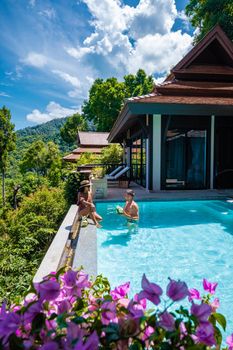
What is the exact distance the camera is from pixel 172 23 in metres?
18.9

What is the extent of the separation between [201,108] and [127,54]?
1436 centimetres

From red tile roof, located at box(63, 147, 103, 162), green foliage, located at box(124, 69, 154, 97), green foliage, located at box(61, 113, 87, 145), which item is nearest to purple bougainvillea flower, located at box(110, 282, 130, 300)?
red tile roof, located at box(63, 147, 103, 162)

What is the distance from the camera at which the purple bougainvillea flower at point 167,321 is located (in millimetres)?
897

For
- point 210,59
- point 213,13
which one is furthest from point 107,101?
point 210,59

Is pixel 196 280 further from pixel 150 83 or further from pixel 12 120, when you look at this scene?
pixel 150 83

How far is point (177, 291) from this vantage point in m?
0.95

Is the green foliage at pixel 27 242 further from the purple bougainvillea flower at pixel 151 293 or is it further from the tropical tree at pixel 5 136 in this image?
the tropical tree at pixel 5 136

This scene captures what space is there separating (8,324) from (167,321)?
52cm

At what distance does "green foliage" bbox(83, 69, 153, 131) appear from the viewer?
131ft

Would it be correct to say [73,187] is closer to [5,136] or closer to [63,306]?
[63,306]

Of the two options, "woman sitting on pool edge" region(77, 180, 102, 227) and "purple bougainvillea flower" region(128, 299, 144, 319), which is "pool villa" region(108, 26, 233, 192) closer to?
"woman sitting on pool edge" region(77, 180, 102, 227)

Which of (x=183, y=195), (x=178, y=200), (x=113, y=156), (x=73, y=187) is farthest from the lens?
(x=113, y=156)

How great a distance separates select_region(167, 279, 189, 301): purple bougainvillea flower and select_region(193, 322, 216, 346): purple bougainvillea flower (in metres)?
0.11

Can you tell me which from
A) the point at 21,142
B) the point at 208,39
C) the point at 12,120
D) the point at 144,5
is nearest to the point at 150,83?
the point at 12,120
